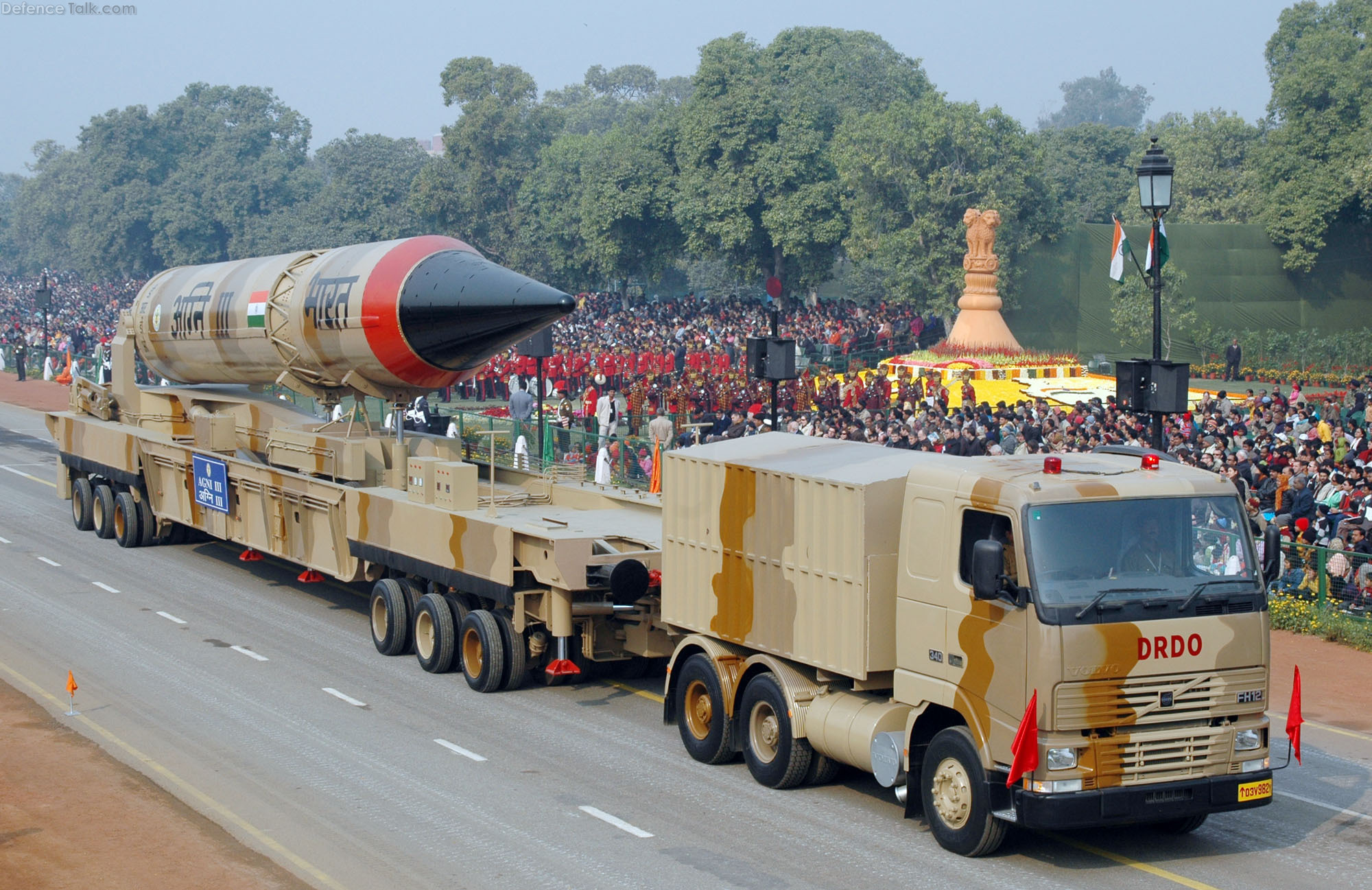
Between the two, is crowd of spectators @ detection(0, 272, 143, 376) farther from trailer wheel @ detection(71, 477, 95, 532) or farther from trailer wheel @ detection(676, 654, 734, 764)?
trailer wheel @ detection(676, 654, 734, 764)

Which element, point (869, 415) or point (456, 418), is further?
point (456, 418)

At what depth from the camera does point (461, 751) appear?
1223 cm

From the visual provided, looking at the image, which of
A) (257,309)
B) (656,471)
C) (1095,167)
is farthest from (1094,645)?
(1095,167)

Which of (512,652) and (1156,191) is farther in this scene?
(1156,191)

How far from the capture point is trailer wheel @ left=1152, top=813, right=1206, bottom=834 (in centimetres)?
982

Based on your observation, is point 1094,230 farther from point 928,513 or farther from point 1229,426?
point 928,513

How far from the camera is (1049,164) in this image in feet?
256

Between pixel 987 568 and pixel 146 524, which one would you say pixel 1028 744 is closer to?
pixel 987 568

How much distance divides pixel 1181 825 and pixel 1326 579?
769 cm

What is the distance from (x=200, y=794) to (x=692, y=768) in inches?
150

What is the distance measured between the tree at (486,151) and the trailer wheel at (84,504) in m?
46.1

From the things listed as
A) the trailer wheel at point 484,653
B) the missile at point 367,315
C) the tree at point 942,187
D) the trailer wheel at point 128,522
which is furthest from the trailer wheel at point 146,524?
the tree at point 942,187

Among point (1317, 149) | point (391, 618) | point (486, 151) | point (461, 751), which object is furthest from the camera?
point (486, 151)

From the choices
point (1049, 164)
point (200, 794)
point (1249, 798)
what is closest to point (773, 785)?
point (1249, 798)
